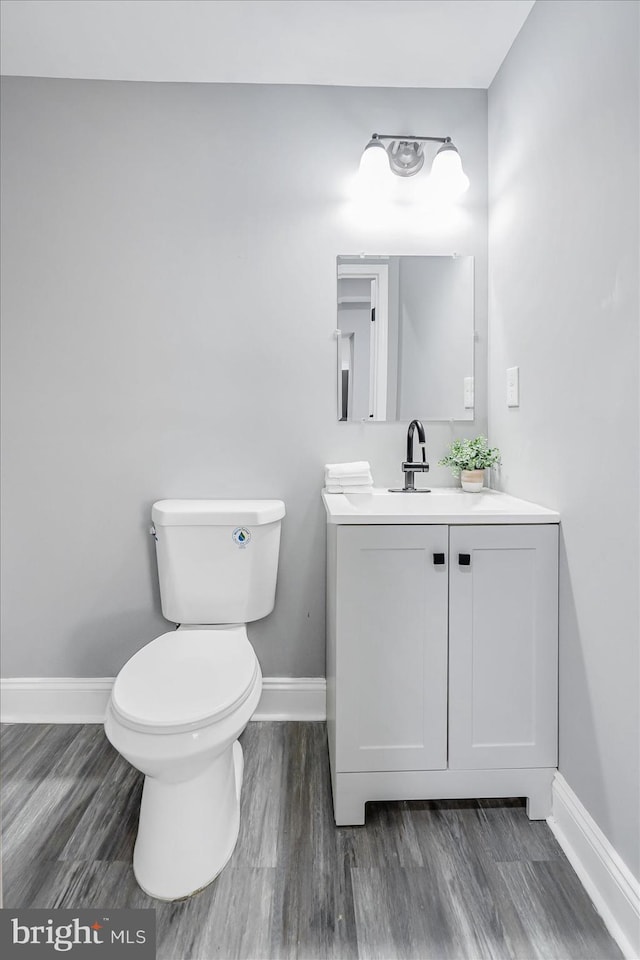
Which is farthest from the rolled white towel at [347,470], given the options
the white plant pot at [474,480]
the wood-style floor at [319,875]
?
the wood-style floor at [319,875]

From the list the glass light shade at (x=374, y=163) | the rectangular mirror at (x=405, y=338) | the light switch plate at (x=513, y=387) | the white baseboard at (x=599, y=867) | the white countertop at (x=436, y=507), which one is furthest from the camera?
the rectangular mirror at (x=405, y=338)

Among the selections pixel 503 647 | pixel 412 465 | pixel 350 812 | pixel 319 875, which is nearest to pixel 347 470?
pixel 412 465

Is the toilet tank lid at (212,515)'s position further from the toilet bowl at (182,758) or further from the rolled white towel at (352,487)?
the toilet bowl at (182,758)

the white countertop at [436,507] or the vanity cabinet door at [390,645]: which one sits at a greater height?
the white countertop at [436,507]

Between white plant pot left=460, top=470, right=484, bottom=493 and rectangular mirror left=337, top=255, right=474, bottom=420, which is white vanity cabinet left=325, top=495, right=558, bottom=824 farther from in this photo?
rectangular mirror left=337, top=255, right=474, bottom=420

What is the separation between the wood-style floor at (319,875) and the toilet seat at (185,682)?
414mm

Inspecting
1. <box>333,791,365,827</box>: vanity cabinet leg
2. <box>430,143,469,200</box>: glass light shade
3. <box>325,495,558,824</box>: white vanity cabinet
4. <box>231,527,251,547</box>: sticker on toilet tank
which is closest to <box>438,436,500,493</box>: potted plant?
<box>325,495,558,824</box>: white vanity cabinet

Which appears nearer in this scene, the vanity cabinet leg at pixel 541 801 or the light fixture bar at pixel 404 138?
the vanity cabinet leg at pixel 541 801

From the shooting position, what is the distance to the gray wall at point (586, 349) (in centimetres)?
119

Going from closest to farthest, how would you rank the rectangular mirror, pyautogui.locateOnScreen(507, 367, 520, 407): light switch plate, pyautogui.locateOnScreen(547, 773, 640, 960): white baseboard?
pyautogui.locateOnScreen(547, 773, 640, 960): white baseboard < pyautogui.locateOnScreen(507, 367, 520, 407): light switch plate < the rectangular mirror

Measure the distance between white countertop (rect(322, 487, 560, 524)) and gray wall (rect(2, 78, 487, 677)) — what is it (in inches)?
6.1

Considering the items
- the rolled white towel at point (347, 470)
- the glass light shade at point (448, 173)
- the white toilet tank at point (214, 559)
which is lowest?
the white toilet tank at point (214, 559)

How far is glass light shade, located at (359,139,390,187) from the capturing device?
1903mm

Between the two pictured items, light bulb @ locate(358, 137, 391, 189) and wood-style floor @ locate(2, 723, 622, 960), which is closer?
wood-style floor @ locate(2, 723, 622, 960)
